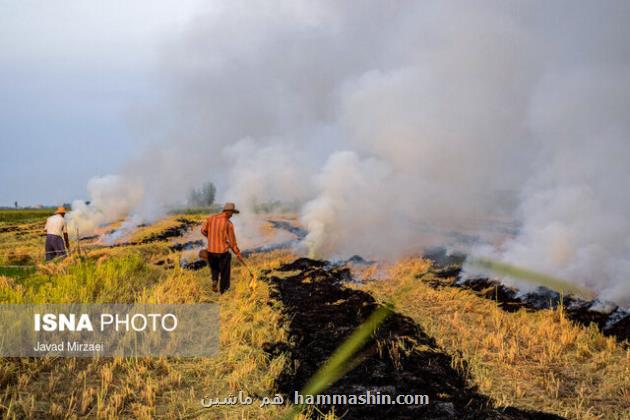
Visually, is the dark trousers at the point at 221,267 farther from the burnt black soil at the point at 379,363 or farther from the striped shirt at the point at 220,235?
the burnt black soil at the point at 379,363

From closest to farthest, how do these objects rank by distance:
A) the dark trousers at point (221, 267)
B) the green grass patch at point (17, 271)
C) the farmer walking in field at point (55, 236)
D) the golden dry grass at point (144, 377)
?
the golden dry grass at point (144, 377) < the dark trousers at point (221, 267) < the green grass patch at point (17, 271) < the farmer walking in field at point (55, 236)

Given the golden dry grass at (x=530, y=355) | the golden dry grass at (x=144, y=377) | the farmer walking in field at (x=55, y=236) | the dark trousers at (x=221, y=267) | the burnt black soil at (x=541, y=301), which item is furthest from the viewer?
the farmer walking in field at (x=55, y=236)

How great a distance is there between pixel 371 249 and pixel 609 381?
32.3ft

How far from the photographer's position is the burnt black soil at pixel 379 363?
13.8 feet

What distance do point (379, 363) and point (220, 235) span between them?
474cm

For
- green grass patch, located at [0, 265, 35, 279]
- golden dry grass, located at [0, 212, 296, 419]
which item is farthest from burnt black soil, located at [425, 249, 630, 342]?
green grass patch, located at [0, 265, 35, 279]

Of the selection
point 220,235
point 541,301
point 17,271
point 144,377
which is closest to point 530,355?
point 541,301

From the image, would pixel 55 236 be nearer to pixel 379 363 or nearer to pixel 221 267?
pixel 221 267

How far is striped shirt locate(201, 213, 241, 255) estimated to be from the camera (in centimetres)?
879

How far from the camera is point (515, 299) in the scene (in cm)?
830

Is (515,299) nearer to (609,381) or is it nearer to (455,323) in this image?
(455,323)

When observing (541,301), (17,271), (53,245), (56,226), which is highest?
(56,226)

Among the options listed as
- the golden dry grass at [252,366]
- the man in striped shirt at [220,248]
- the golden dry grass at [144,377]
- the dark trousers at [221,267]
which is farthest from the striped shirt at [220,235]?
the golden dry grass at [144,377]

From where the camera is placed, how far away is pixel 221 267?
8.78 meters
